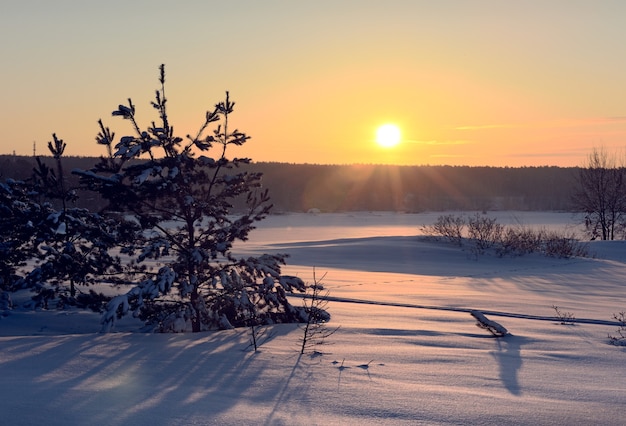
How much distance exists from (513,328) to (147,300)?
4.67 meters

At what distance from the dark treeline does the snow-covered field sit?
214 feet

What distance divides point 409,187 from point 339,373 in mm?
98499

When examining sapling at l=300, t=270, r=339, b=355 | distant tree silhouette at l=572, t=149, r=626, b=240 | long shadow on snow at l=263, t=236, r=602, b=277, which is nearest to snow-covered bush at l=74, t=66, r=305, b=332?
sapling at l=300, t=270, r=339, b=355

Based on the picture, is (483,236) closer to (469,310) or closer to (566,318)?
(469,310)

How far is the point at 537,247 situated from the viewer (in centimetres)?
2253

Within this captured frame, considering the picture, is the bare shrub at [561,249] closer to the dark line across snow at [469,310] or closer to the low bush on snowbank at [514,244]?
the low bush on snowbank at [514,244]

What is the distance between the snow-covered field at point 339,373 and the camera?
14.7ft

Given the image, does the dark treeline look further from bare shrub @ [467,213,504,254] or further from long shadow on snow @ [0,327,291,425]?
long shadow on snow @ [0,327,291,425]

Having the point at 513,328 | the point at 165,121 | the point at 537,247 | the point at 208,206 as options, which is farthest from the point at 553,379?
the point at 537,247

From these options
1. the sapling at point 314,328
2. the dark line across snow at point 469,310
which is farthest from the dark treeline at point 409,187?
the sapling at point 314,328

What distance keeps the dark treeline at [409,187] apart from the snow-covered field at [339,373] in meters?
65.2

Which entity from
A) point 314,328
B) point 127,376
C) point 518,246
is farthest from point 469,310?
point 518,246

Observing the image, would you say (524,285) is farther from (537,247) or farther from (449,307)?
(537,247)

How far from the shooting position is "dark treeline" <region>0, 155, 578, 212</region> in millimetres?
84000
